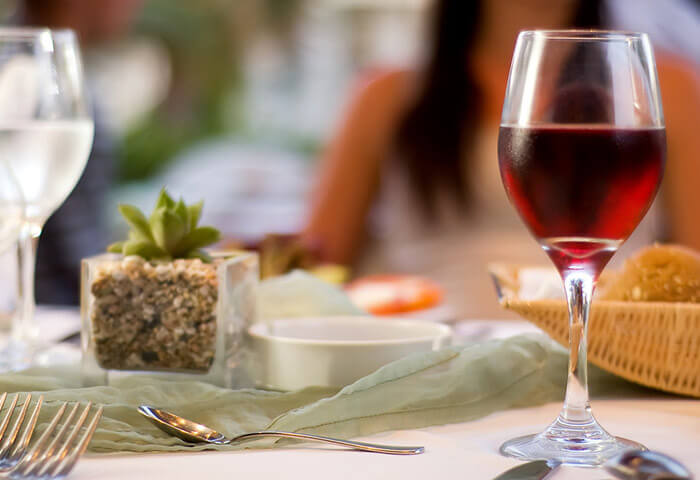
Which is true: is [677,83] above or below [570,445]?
above

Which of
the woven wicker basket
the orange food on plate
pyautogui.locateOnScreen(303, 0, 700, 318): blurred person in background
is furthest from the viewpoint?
pyautogui.locateOnScreen(303, 0, 700, 318): blurred person in background

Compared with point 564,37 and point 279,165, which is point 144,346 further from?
point 279,165

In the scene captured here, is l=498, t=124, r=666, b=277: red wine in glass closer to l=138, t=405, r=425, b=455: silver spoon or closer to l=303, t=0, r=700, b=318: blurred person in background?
l=138, t=405, r=425, b=455: silver spoon

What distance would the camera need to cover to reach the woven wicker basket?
732 millimetres

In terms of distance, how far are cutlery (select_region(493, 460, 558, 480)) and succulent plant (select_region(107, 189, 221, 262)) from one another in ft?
1.14

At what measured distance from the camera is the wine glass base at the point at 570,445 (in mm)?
584

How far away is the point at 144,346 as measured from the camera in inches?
30.0

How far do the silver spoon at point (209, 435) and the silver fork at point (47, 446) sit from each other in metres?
0.04

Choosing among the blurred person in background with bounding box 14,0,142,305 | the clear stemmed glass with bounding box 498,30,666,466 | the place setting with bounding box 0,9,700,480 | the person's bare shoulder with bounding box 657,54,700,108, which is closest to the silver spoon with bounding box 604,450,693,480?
the place setting with bounding box 0,9,700,480

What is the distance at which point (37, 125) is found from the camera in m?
0.96

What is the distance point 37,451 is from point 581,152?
0.40 metres

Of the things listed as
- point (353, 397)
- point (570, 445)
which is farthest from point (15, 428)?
point (570, 445)

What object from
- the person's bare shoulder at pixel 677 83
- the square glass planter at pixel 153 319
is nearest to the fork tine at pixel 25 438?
the square glass planter at pixel 153 319

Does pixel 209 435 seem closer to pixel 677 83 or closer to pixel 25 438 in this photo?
pixel 25 438
